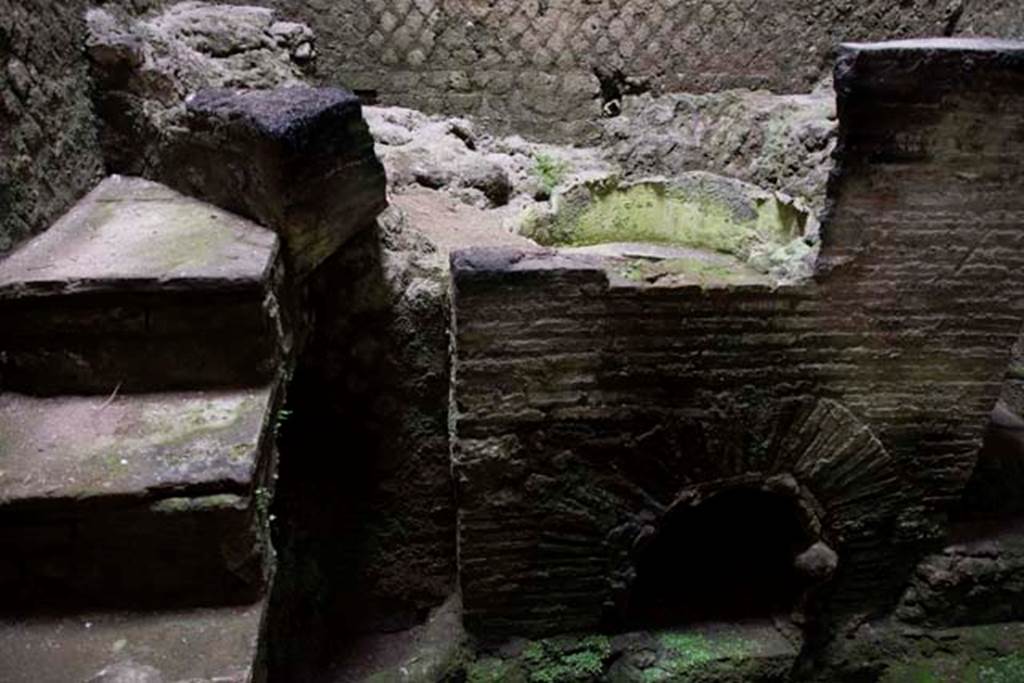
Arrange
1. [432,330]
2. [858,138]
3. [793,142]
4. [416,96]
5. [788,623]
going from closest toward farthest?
[858,138]
[432,330]
[788,623]
[793,142]
[416,96]

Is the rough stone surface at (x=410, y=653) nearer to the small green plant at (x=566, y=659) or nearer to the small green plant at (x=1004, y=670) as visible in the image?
the small green plant at (x=566, y=659)

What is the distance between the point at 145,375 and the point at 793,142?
3853mm

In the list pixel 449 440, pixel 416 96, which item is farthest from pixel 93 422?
pixel 416 96

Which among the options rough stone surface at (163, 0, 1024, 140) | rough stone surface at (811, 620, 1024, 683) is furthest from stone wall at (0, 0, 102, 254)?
rough stone surface at (811, 620, 1024, 683)

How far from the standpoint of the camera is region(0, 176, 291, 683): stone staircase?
5.71 ft

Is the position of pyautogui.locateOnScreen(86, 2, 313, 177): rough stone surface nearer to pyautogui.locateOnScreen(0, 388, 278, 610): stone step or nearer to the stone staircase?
the stone staircase

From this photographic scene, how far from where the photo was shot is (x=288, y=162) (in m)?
2.34

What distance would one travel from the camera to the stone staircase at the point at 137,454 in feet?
5.71

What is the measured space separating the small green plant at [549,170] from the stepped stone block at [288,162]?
1.99 meters

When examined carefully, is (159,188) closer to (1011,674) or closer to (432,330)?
(432,330)

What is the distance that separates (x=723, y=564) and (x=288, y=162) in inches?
117

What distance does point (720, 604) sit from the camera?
154 inches

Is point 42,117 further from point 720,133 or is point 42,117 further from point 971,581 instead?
point 971,581

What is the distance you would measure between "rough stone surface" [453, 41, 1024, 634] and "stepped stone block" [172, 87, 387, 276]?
0.48 m
